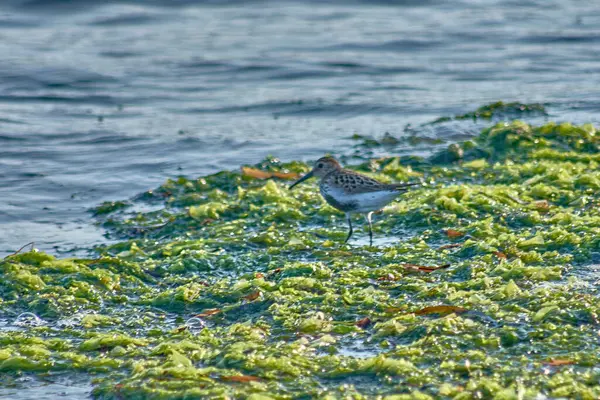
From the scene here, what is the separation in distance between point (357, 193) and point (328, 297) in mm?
1780

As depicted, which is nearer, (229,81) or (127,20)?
(229,81)

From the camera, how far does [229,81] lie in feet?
51.0

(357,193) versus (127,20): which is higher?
(127,20)

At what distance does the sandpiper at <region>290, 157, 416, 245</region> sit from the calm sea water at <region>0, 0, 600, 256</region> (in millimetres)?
2202

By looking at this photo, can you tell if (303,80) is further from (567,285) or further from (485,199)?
(567,285)

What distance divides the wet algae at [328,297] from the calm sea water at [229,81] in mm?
1591

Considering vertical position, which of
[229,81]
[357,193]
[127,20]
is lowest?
[229,81]

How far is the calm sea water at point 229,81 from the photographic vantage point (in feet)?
36.8

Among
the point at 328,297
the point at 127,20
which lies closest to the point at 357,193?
the point at 328,297

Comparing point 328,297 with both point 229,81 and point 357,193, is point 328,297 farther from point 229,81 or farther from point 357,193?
point 229,81

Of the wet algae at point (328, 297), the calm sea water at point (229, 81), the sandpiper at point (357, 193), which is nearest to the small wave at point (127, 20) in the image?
the calm sea water at point (229, 81)

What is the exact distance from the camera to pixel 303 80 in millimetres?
15547

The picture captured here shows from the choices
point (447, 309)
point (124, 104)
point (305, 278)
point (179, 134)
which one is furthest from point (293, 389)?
point (124, 104)

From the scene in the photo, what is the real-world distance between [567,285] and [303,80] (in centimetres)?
1010
